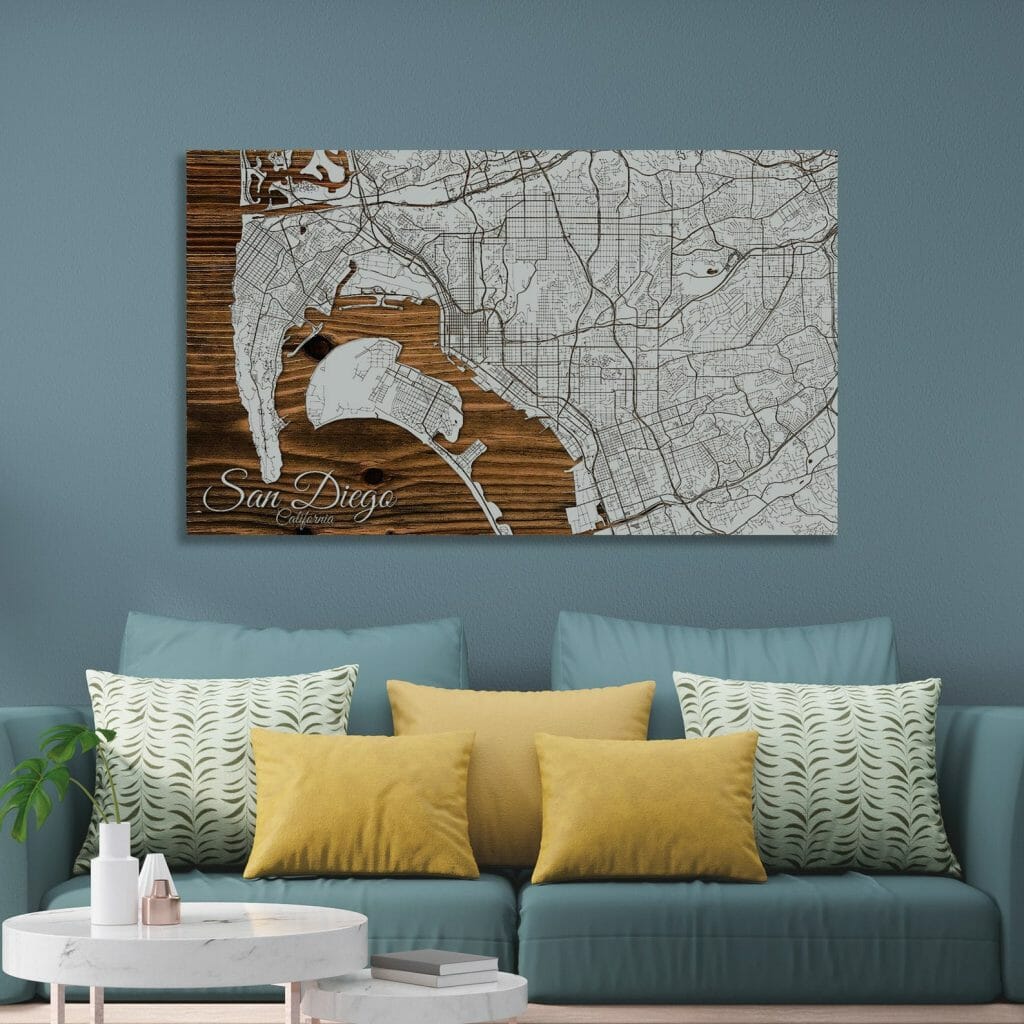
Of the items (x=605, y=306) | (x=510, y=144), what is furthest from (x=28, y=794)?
(x=510, y=144)

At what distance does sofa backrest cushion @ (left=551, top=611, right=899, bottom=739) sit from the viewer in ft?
11.1

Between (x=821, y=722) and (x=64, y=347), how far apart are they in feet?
7.24

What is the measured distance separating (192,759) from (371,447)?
1.02m

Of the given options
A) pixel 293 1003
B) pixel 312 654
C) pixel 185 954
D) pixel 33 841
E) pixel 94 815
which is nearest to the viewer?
pixel 185 954

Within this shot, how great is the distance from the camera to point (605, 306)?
3.78m

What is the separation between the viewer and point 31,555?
3787mm

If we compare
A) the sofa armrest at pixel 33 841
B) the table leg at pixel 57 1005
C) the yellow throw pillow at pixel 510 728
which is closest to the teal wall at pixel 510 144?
the yellow throw pillow at pixel 510 728

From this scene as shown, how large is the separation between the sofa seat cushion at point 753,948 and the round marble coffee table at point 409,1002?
58 centimetres

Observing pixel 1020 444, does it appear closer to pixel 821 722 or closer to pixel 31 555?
pixel 821 722

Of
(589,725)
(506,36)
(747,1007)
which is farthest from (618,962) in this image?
(506,36)

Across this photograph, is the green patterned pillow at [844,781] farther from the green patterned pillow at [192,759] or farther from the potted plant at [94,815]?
the potted plant at [94,815]

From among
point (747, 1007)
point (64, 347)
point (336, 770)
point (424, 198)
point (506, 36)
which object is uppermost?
point (506, 36)

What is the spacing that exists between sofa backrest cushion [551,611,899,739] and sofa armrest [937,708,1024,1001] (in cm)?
24

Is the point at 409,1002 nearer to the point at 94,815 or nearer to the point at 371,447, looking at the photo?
the point at 94,815
